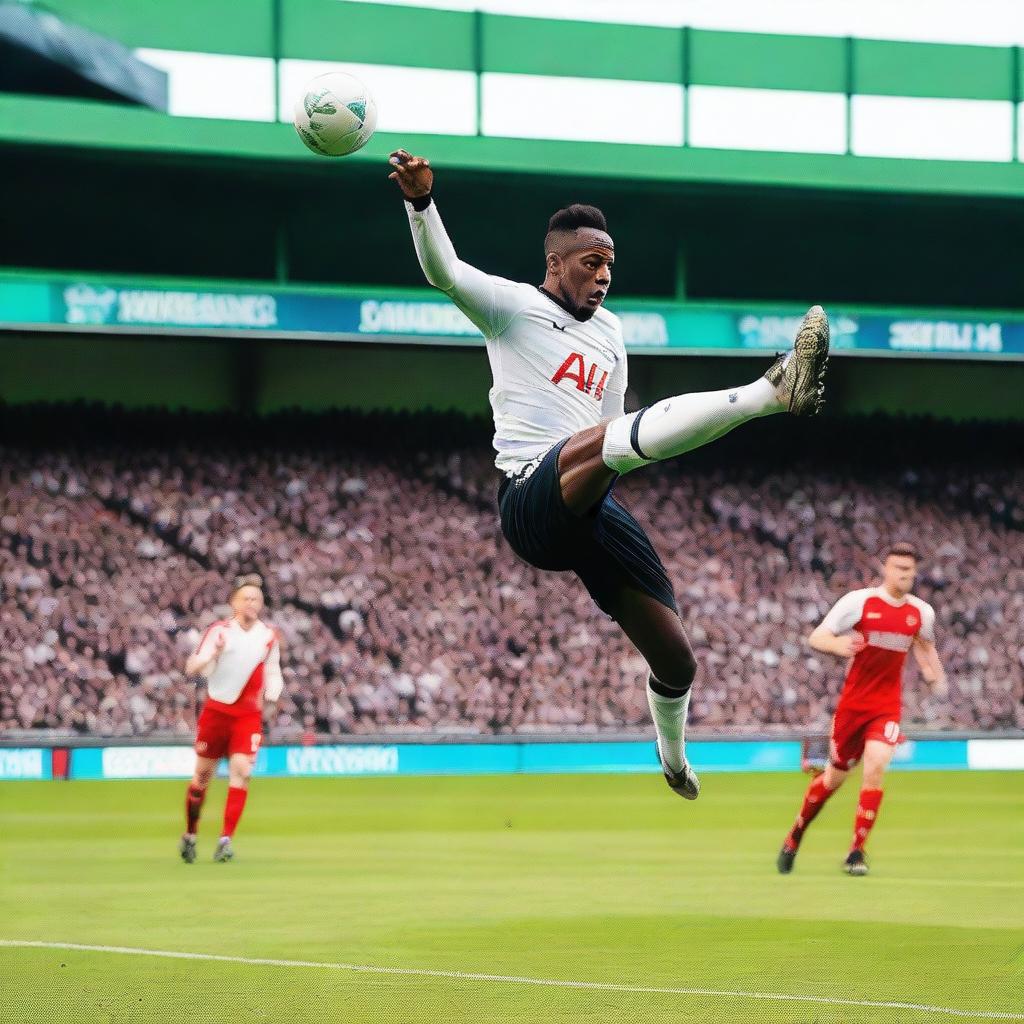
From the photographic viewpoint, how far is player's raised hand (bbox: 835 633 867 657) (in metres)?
11.4

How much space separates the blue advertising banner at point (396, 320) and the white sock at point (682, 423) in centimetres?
1735

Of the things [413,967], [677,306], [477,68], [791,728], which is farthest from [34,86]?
[413,967]

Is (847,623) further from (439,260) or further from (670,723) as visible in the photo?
(439,260)

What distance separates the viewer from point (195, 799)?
13.0 m

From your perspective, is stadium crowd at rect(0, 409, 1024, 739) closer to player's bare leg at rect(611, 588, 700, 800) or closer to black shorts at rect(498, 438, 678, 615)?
player's bare leg at rect(611, 588, 700, 800)

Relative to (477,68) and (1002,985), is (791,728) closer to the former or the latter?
(477,68)

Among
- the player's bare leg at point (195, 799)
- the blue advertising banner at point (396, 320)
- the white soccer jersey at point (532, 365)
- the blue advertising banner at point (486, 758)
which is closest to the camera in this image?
the white soccer jersey at point (532, 365)

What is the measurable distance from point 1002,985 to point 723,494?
1867 centimetres

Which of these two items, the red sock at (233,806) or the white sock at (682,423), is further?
the red sock at (233,806)

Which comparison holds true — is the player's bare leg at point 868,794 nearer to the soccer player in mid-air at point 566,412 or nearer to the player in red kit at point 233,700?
the player in red kit at point 233,700

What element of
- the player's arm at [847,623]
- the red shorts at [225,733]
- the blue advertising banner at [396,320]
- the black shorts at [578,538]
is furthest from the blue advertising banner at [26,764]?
the black shorts at [578,538]

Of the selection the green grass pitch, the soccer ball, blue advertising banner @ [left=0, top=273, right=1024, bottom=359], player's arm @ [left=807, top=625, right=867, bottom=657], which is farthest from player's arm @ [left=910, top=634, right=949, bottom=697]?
blue advertising banner @ [left=0, top=273, right=1024, bottom=359]

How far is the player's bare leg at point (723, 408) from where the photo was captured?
5.61 metres

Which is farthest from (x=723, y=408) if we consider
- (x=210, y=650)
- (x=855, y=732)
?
(x=210, y=650)
